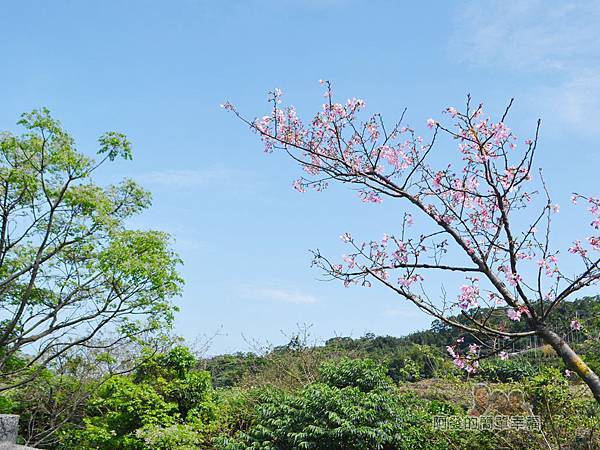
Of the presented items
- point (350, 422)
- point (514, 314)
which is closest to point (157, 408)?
point (350, 422)

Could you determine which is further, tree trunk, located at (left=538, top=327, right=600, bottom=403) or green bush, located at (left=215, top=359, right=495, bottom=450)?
green bush, located at (left=215, top=359, right=495, bottom=450)

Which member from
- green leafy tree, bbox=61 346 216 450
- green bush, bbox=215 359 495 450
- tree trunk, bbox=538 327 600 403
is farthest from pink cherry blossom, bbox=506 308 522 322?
green leafy tree, bbox=61 346 216 450

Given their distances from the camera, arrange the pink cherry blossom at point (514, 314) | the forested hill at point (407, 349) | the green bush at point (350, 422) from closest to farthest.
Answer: the pink cherry blossom at point (514, 314) < the green bush at point (350, 422) < the forested hill at point (407, 349)

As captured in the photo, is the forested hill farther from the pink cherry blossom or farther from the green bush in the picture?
the green bush

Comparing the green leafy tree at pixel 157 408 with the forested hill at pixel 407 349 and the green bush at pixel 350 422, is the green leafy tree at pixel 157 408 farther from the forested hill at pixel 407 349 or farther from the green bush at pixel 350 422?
the forested hill at pixel 407 349

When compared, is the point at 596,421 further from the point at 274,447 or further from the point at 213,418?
the point at 213,418

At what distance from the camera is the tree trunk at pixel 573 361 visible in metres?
2.84

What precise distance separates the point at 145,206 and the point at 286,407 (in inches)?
233

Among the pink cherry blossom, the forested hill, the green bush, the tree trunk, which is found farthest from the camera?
the forested hill

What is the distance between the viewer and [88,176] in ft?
34.1

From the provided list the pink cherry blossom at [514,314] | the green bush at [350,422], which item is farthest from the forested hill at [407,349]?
the green bush at [350,422]

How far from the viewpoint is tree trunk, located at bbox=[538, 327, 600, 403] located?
9.32ft

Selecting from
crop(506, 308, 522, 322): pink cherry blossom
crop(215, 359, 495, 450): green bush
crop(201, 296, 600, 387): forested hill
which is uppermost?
crop(201, 296, 600, 387): forested hill

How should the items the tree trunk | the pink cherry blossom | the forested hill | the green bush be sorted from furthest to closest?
the forested hill, the green bush, the pink cherry blossom, the tree trunk
